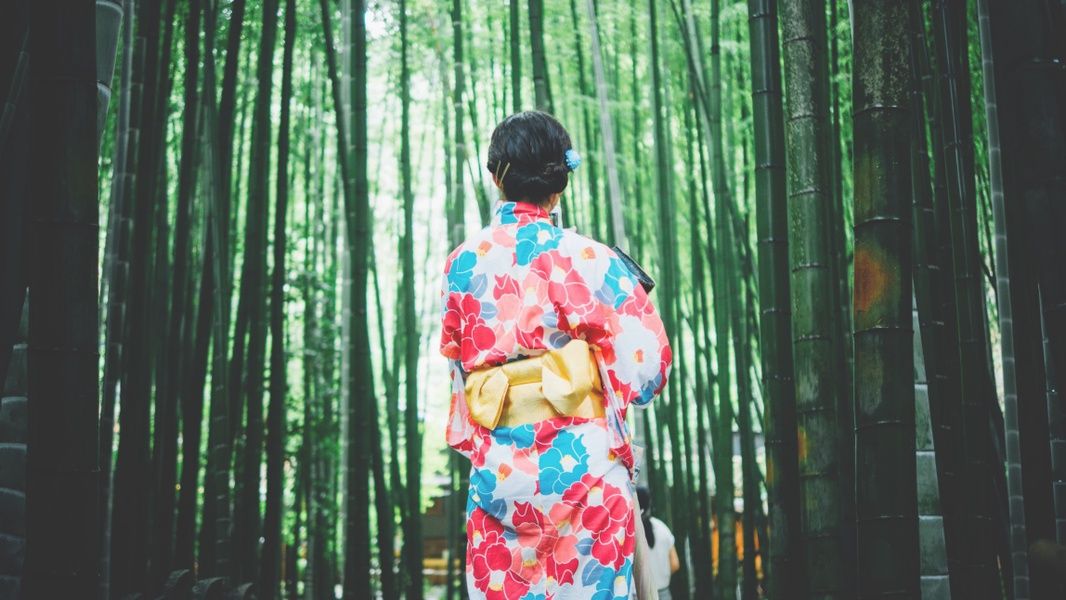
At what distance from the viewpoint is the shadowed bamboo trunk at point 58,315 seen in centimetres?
98

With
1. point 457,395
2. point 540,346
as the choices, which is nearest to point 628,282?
point 540,346

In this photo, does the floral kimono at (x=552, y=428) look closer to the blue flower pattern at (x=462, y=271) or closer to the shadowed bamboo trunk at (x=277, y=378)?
the blue flower pattern at (x=462, y=271)

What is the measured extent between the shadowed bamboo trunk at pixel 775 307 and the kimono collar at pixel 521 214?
0.57 meters

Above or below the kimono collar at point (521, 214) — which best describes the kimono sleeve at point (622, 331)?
below

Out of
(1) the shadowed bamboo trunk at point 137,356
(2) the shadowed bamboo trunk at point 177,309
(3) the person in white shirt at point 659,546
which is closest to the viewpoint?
(1) the shadowed bamboo trunk at point 137,356

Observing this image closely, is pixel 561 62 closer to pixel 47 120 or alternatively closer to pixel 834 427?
pixel 834 427

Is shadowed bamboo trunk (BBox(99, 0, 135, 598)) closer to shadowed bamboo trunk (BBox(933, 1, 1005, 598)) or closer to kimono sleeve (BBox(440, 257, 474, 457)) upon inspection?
kimono sleeve (BBox(440, 257, 474, 457))

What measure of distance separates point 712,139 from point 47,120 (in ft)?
8.81

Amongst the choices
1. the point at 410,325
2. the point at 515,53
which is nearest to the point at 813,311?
the point at 515,53

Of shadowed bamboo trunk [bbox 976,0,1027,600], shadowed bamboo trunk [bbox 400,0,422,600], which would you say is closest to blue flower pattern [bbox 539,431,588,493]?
shadowed bamboo trunk [bbox 976,0,1027,600]

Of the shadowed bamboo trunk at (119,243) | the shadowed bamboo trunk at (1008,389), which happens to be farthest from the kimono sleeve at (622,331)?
the shadowed bamboo trunk at (119,243)

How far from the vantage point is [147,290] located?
2.74 metres

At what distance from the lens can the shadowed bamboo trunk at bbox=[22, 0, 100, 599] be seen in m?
0.98

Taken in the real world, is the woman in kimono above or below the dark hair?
below
